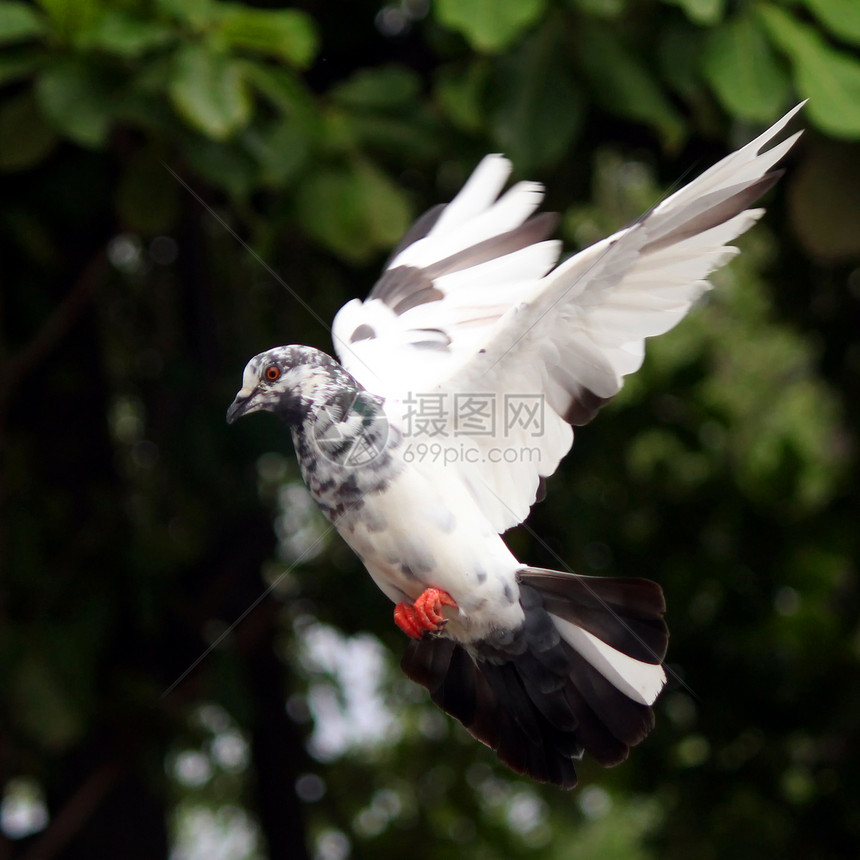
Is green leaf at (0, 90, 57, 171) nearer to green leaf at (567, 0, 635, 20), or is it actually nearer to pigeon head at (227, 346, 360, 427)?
green leaf at (567, 0, 635, 20)

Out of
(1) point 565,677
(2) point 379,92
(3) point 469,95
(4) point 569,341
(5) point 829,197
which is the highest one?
(4) point 569,341


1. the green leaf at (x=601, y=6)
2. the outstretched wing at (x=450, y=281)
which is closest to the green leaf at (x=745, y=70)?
the green leaf at (x=601, y=6)

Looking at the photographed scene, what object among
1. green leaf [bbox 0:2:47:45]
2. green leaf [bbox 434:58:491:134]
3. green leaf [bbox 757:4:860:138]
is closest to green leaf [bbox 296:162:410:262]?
green leaf [bbox 434:58:491:134]

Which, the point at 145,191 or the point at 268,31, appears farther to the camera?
the point at 145,191

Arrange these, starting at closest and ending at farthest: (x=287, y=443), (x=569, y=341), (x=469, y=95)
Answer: (x=569, y=341), (x=469, y=95), (x=287, y=443)

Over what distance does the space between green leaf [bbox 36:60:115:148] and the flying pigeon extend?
33.5 inches

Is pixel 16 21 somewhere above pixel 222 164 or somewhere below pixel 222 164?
above

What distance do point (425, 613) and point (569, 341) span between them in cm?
53

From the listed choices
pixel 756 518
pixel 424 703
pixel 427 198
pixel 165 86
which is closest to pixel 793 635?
pixel 756 518

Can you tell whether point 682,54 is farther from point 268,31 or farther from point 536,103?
point 268,31

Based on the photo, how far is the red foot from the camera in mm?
1932

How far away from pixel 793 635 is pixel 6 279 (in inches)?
130

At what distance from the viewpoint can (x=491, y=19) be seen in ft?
8.95

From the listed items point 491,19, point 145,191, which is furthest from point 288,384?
point 145,191
